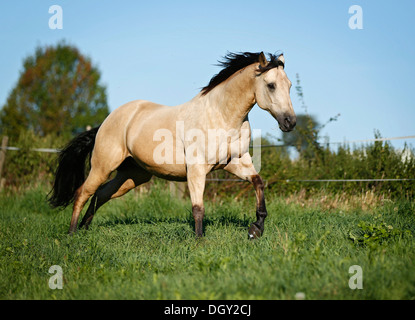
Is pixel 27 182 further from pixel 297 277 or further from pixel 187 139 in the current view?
pixel 297 277

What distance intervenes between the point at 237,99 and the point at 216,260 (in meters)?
2.28

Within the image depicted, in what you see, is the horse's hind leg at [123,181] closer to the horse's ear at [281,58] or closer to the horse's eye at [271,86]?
the horse's eye at [271,86]

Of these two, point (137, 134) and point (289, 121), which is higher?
point (137, 134)

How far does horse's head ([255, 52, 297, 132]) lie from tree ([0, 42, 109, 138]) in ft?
91.6

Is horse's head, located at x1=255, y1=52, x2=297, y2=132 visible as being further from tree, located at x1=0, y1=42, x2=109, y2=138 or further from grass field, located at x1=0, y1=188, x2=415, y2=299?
tree, located at x1=0, y1=42, x2=109, y2=138

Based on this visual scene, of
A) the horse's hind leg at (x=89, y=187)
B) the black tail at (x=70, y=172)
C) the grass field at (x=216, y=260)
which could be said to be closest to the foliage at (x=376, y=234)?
the grass field at (x=216, y=260)

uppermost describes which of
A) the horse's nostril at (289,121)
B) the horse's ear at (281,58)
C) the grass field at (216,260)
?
the horse's ear at (281,58)

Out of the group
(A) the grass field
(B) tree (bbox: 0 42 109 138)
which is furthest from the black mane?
(B) tree (bbox: 0 42 109 138)

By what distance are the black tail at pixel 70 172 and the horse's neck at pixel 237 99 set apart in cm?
289

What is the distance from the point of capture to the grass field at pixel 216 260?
2775mm

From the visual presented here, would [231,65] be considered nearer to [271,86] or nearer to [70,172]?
[271,86]

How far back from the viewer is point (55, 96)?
1241 inches

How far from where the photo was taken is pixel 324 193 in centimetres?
905

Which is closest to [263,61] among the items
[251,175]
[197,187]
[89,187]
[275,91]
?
[275,91]
